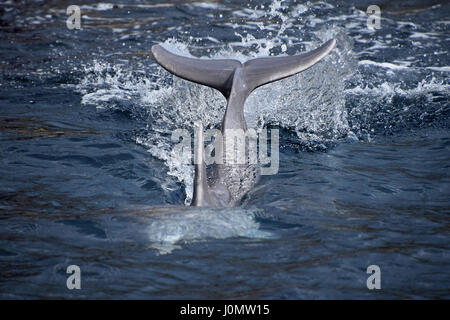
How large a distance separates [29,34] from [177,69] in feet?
22.5

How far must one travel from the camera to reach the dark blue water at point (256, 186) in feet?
15.7

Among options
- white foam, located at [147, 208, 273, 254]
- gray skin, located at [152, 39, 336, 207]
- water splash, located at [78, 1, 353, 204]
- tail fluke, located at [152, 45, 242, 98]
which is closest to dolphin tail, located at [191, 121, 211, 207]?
white foam, located at [147, 208, 273, 254]

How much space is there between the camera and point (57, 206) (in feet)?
19.9

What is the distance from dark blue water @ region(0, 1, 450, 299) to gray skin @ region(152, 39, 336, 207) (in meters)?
0.35

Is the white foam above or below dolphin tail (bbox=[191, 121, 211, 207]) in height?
below

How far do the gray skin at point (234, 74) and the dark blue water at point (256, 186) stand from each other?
0.35 metres

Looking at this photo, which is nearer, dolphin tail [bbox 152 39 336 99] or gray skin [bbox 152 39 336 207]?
gray skin [bbox 152 39 336 207]

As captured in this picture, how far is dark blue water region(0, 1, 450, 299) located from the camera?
478 centimetres

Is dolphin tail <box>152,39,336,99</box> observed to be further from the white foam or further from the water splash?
the white foam

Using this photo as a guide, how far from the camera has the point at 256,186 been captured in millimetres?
6426

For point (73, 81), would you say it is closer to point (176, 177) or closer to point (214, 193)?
point (176, 177)

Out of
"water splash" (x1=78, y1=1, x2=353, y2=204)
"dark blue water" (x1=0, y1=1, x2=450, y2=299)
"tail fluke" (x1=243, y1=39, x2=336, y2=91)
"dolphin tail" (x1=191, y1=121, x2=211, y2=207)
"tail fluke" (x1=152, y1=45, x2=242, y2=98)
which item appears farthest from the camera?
"water splash" (x1=78, y1=1, x2=353, y2=204)

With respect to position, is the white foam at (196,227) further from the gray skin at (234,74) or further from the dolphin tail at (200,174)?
the gray skin at (234,74)
